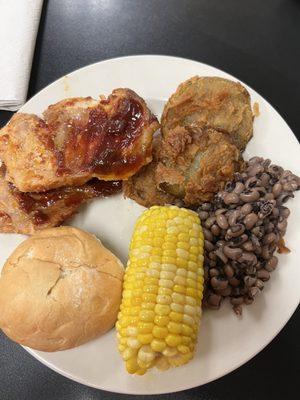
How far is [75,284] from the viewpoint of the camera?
6.11 ft

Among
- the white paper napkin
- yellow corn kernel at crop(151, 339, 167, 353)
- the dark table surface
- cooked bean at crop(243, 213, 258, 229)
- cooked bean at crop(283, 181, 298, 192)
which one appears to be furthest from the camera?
the dark table surface

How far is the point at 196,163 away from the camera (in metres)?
2.19

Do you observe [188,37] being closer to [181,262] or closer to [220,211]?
[220,211]

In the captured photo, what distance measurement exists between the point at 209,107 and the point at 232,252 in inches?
32.2

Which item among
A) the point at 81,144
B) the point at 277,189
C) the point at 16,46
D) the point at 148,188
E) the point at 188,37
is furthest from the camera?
the point at 188,37

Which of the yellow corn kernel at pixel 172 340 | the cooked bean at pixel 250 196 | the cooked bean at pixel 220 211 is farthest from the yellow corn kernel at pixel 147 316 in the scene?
the cooked bean at pixel 250 196

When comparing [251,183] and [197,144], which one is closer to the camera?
[251,183]

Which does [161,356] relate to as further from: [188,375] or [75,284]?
[75,284]

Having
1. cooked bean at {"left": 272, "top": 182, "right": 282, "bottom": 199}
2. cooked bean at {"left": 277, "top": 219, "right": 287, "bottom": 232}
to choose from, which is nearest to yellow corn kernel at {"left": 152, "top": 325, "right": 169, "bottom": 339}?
cooked bean at {"left": 277, "top": 219, "right": 287, "bottom": 232}

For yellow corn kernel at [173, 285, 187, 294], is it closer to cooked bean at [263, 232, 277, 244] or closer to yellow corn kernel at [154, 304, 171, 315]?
yellow corn kernel at [154, 304, 171, 315]

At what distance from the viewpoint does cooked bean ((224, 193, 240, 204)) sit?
2.03 m

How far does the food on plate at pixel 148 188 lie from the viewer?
226 centimetres

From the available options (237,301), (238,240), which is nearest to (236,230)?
(238,240)

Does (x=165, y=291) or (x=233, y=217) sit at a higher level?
(x=233, y=217)
